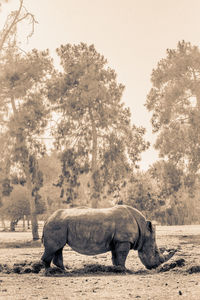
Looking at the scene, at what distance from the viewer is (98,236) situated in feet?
34.7

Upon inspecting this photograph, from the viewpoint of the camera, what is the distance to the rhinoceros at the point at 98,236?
10.6 metres

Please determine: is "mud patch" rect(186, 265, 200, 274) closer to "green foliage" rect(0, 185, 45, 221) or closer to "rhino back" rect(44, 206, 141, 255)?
"rhino back" rect(44, 206, 141, 255)

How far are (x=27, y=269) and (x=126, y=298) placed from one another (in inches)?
163

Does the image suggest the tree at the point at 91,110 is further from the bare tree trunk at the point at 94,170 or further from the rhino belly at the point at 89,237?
the rhino belly at the point at 89,237

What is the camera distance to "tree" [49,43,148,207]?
1118 inches

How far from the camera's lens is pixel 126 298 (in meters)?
7.00

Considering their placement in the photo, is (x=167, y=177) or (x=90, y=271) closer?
(x=90, y=271)

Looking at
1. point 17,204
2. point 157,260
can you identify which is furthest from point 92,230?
point 17,204

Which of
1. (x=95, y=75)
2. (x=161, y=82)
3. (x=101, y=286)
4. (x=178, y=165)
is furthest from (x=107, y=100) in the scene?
(x=101, y=286)

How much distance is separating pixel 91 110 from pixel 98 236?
19022 millimetres

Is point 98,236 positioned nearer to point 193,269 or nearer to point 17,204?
point 193,269

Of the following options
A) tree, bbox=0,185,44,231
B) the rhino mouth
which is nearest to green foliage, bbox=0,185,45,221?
tree, bbox=0,185,44,231

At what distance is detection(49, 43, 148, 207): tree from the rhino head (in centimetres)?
1699

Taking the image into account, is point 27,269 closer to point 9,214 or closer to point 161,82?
point 161,82
